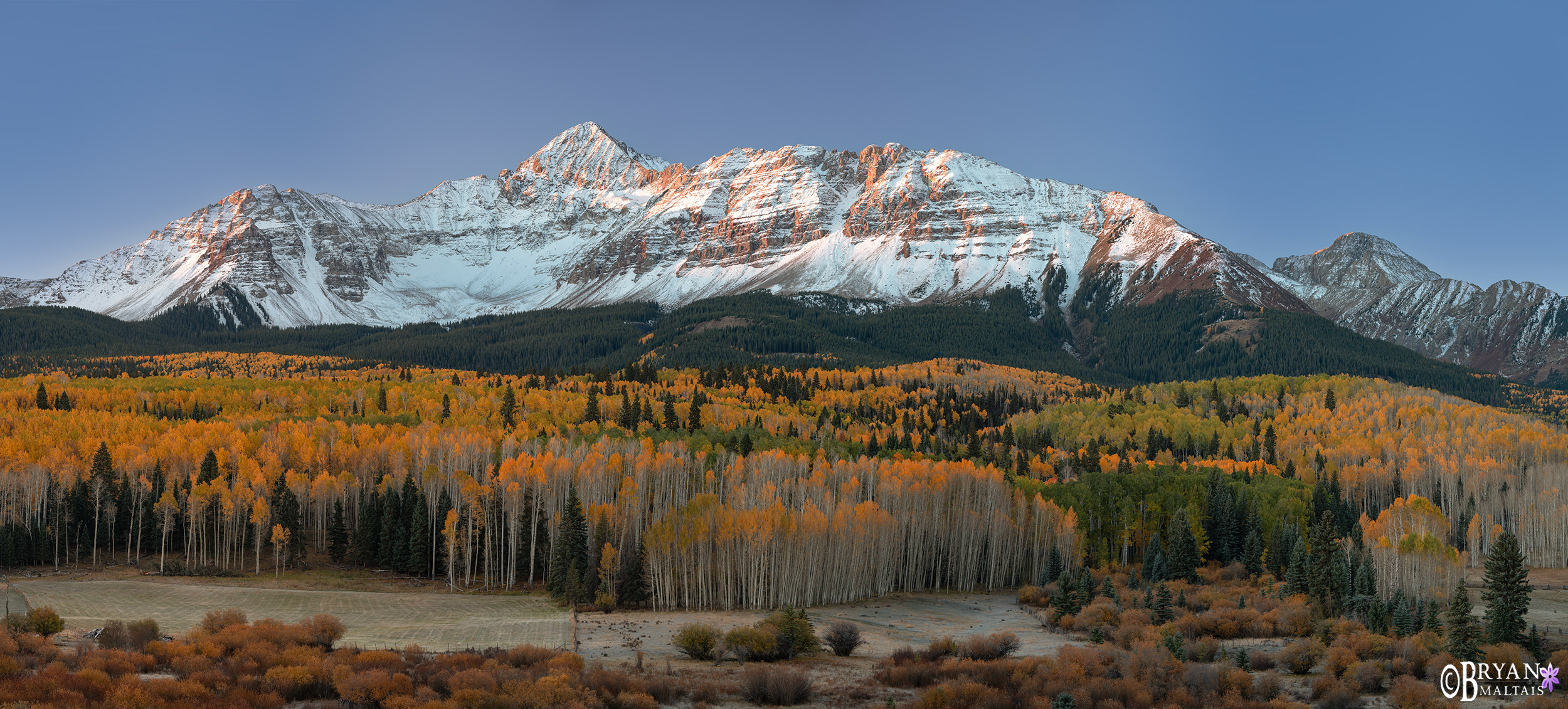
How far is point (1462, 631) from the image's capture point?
166 ft

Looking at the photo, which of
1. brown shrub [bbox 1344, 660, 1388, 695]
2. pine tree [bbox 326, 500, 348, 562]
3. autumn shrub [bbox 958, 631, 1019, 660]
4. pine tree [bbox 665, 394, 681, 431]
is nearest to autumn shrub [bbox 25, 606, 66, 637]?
pine tree [bbox 326, 500, 348, 562]

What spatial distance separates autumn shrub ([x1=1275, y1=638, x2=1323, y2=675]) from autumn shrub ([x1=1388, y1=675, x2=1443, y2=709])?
6211 millimetres

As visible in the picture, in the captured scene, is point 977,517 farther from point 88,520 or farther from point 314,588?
point 88,520

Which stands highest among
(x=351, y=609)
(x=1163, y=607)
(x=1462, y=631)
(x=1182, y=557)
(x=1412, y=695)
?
(x=1462, y=631)

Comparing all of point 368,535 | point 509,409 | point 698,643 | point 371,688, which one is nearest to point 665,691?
point 698,643

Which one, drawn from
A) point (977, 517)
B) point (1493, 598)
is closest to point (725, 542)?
point (977, 517)

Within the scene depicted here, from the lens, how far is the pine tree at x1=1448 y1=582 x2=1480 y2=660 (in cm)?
4956

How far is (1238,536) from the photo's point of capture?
10306 centimetres

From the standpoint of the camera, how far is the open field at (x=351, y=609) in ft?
198

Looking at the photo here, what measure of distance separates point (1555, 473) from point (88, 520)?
153475mm

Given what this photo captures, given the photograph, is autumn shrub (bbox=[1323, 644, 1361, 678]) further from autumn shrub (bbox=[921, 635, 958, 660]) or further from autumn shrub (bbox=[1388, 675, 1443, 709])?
autumn shrub (bbox=[921, 635, 958, 660])

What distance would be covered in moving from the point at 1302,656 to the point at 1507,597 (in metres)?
16.5

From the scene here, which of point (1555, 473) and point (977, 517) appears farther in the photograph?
point (1555, 473)

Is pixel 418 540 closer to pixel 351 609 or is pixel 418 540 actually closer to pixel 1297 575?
pixel 351 609
